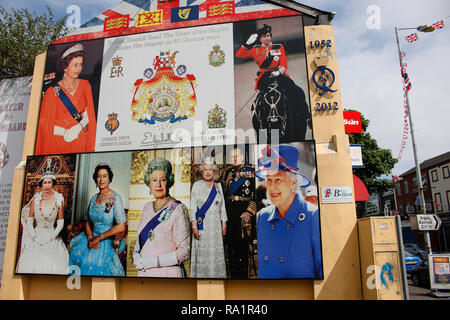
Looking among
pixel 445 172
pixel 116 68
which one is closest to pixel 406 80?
pixel 116 68

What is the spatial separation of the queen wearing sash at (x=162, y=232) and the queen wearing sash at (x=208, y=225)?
346mm

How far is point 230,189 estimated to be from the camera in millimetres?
11367

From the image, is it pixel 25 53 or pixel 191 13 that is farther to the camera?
pixel 25 53

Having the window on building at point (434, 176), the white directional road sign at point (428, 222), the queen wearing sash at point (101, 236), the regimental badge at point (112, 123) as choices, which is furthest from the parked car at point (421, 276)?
the window on building at point (434, 176)

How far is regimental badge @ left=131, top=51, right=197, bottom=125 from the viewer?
12.7m

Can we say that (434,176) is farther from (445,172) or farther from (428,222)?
(428,222)

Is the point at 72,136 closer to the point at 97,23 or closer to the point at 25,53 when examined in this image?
the point at 97,23

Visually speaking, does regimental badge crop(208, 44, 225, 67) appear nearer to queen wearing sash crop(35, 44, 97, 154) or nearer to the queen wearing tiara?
queen wearing sash crop(35, 44, 97, 154)

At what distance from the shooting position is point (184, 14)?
13648 mm

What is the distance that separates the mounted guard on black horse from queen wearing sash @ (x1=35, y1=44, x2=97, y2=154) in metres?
6.24

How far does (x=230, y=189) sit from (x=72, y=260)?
609 cm

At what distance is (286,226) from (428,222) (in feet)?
24.3

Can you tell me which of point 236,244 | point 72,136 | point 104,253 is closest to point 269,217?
point 236,244

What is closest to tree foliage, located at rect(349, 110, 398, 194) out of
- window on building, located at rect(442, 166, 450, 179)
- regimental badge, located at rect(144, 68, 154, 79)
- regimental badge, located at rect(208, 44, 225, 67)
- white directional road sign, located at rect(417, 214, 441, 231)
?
window on building, located at rect(442, 166, 450, 179)
